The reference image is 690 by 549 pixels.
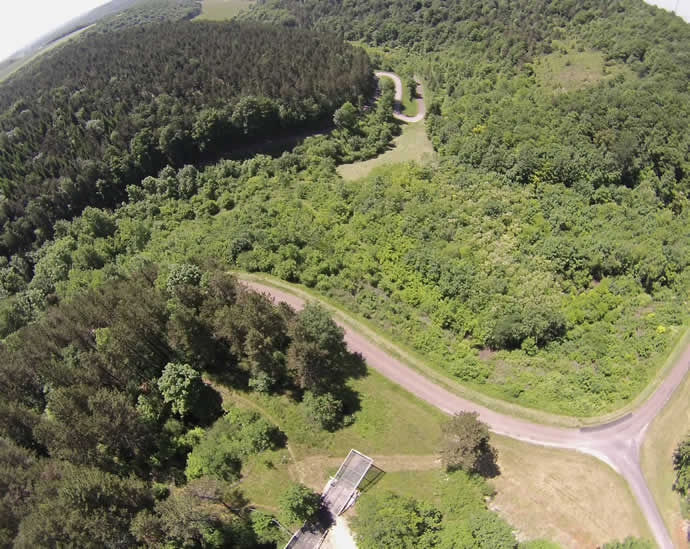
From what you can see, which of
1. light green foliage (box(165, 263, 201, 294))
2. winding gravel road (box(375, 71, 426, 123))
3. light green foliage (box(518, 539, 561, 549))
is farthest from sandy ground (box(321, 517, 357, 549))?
winding gravel road (box(375, 71, 426, 123))

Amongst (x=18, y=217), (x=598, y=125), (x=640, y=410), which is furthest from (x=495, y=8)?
(x=18, y=217)

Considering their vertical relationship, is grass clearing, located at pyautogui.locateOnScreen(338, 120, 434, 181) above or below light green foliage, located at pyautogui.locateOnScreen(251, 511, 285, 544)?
below

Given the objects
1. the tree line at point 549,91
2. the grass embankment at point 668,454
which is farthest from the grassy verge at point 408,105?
the grass embankment at point 668,454

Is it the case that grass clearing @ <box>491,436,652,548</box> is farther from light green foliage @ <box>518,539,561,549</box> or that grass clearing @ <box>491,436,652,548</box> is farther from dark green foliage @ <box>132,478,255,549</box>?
dark green foliage @ <box>132,478,255,549</box>

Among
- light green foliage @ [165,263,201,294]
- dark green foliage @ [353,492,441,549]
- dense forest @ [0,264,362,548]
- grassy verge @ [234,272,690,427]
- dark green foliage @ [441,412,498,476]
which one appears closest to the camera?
dense forest @ [0,264,362,548]

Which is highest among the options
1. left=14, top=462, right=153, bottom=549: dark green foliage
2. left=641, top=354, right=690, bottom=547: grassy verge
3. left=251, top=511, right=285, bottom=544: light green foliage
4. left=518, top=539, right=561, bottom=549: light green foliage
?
left=14, top=462, right=153, bottom=549: dark green foliage

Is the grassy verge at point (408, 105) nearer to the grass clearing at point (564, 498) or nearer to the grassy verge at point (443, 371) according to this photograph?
the grassy verge at point (443, 371)

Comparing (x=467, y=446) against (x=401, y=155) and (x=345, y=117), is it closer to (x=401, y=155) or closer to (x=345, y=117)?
(x=401, y=155)
